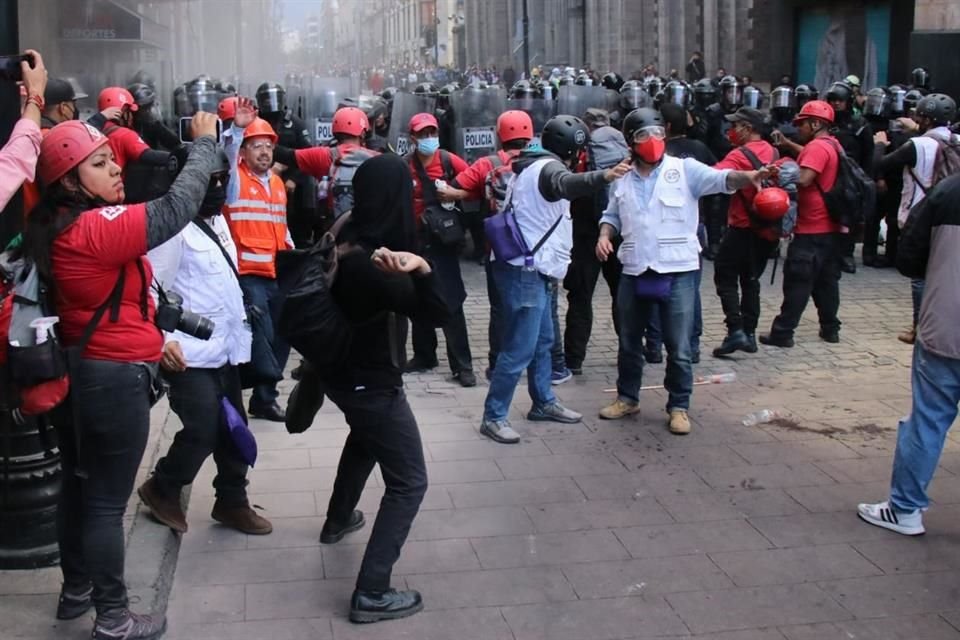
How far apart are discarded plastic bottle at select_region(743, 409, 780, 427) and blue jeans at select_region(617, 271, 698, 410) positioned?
38 cm

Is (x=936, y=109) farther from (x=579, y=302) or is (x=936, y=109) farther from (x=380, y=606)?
(x=380, y=606)

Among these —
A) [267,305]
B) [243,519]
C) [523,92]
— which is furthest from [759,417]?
[523,92]

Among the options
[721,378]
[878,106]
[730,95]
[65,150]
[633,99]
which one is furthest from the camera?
[730,95]

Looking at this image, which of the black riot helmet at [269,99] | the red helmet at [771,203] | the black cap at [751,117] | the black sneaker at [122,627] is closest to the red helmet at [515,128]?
the red helmet at [771,203]

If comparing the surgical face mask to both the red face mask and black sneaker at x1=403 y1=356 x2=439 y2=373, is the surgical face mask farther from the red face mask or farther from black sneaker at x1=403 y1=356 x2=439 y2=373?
the red face mask

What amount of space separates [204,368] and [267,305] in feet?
6.79

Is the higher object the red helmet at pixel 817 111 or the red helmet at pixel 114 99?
the red helmet at pixel 114 99

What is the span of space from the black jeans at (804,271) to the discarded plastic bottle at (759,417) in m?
2.00

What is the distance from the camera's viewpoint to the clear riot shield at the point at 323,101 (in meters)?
12.9

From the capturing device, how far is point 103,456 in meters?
4.29

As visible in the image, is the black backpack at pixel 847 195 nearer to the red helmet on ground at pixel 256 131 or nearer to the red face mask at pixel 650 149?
the red face mask at pixel 650 149

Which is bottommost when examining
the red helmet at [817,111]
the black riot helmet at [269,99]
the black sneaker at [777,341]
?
the black sneaker at [777,341]

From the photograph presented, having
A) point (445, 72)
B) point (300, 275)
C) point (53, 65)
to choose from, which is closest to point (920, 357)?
point (300, 275)

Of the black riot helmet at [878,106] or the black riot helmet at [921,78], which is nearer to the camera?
the black riot helmet at [878,106]
